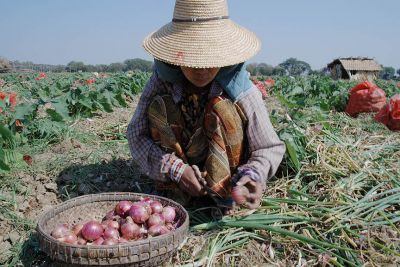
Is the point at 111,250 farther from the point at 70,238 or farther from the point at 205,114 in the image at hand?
the point at 205,114

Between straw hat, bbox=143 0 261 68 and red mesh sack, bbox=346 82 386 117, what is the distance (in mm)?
3845

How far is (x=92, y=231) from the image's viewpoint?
2.06m

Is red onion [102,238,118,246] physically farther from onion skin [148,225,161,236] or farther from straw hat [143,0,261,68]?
straw hat [143,0,261,68]

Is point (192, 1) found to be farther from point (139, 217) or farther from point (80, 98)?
point (80, 98)

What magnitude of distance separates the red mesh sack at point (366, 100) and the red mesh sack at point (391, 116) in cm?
80

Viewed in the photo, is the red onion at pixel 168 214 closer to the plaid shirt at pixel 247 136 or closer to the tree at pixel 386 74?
the plaid shirt at pixel 247 136

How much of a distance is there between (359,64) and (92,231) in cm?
3807

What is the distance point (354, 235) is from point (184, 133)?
1.12m

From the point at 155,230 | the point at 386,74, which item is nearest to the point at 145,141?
the point at 155,230

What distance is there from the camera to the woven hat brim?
7.13ft

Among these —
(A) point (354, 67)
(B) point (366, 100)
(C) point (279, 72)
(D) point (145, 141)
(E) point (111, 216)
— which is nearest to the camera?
(E) point (111, 216)

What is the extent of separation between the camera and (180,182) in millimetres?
2449

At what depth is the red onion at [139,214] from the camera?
218 centimetres

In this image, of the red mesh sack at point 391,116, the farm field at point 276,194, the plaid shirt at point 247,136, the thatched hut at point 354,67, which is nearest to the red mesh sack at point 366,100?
the red mesh sack at point 391,116
